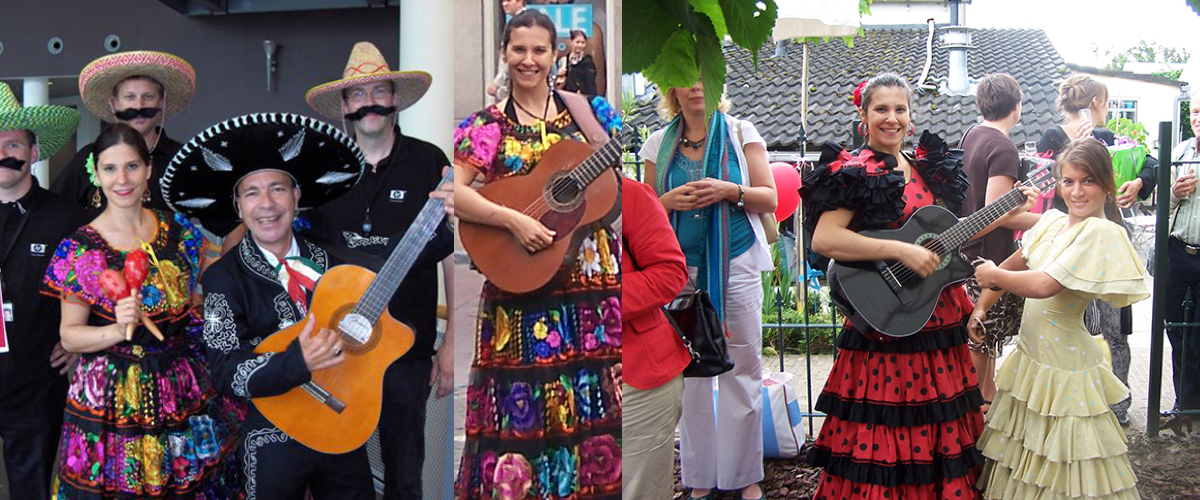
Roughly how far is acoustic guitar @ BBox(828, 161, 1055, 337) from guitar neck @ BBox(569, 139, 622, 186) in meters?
1.60

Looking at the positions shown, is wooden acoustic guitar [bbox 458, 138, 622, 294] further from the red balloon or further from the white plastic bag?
the red balloon

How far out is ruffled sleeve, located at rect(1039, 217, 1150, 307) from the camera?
11.3ft

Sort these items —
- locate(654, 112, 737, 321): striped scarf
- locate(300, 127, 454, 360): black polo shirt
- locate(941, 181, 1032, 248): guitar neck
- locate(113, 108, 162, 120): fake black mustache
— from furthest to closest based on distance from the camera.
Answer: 1. locate(654, 112, 737, 321): striped scarf
2. locate(941, 181, 1032, 248): guitar neck
3. locate(113, 108, 162, 120): fake black mustache
4. locate(300, 127, 454, 360): black polo shirt

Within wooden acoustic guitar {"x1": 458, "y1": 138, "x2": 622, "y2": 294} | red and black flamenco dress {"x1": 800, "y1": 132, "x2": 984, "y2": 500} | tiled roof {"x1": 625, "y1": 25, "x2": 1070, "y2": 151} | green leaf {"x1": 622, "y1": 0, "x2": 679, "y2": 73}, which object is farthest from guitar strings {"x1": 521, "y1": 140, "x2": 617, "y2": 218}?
tiled roof {"x1": 625, "y1": 25, "x2": 1070, "y2": 151}

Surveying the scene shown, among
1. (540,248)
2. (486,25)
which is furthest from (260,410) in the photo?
(486,25)

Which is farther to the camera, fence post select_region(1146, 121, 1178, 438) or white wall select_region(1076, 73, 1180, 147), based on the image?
white wall select_region(1076, 73, 1180, 147)

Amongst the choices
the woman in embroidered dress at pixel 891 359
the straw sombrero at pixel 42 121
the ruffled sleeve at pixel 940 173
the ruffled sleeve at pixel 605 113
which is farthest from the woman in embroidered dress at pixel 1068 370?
the straw sombrero at pixel 42 121

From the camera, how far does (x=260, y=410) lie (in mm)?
2590

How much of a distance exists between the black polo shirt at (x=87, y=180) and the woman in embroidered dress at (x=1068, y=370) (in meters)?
2.69

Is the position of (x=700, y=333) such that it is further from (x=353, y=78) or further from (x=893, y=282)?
(x=353, y=78)

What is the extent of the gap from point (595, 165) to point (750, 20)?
1.93 ft

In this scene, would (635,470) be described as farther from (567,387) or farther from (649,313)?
(567,387)

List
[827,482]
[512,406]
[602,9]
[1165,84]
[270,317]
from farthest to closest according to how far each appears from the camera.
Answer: [1165,84]
[827,482]
[270,317]
[512,406]
[602,9]

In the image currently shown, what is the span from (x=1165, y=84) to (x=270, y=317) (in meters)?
5.78
